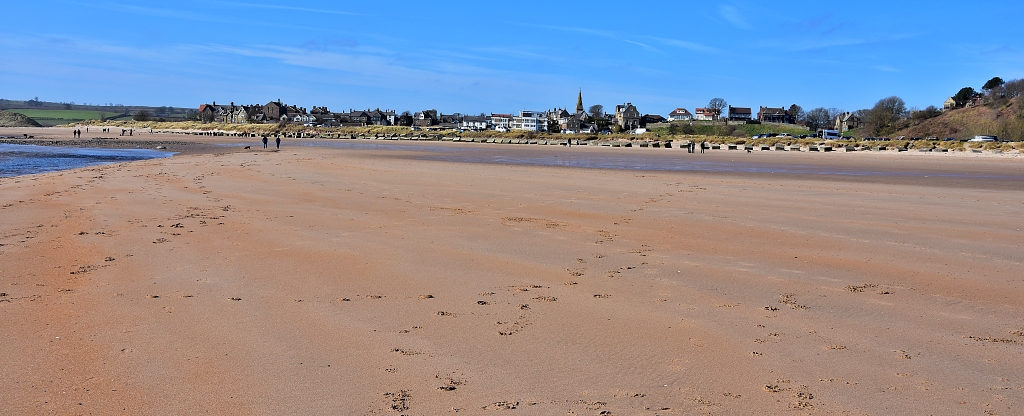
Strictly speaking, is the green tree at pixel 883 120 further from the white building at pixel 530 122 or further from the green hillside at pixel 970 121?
the white building at pixel 530 122

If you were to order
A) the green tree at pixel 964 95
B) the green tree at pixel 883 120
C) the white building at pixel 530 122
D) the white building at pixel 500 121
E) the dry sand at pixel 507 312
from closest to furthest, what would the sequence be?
the dry sand at pixel 507 312 < the green tree at pixel 883 120 < the green tree at pixel 964 95 < the white building at pixel 530 122 < the white building at pixel 500 121

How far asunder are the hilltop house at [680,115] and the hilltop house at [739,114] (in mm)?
7406

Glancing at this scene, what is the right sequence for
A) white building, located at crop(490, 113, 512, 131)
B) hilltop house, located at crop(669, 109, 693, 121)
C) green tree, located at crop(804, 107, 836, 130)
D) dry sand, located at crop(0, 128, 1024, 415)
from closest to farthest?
dry sand, located at crop(0, 128, 1024, 415) → green tree, located at crop(804, 107, 836, 130) → hilltop house, located at crop(669, 109, 693, 121) → white building, located at crop(490, 113, 512, 131)

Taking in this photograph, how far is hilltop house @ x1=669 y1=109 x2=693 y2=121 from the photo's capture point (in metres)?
138

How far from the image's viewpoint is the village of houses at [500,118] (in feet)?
434

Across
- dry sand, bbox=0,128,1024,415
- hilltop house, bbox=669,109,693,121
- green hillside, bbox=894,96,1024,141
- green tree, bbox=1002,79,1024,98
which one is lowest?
dry sand, bbox=0,128,1024,415

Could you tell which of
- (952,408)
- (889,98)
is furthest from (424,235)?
(889,98)

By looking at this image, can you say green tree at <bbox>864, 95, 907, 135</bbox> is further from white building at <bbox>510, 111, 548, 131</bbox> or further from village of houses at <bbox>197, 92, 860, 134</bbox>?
white building at <bbox>510, 111, 548, 131</bbox>

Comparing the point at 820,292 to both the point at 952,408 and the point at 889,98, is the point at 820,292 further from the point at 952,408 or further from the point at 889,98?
the point at 889,98

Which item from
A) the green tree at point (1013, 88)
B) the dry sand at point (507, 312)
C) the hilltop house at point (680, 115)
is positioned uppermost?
the green tree at point (1013, 88)

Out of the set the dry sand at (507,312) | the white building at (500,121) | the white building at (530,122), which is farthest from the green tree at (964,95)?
the dry sand at (507,312)

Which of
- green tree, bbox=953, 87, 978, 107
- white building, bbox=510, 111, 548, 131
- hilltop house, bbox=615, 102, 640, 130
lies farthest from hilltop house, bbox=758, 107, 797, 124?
white building, bbox=510, 111, 548, 131

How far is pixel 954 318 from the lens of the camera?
5.49m

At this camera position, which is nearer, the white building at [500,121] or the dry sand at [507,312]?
the dry sand at [507,312]
